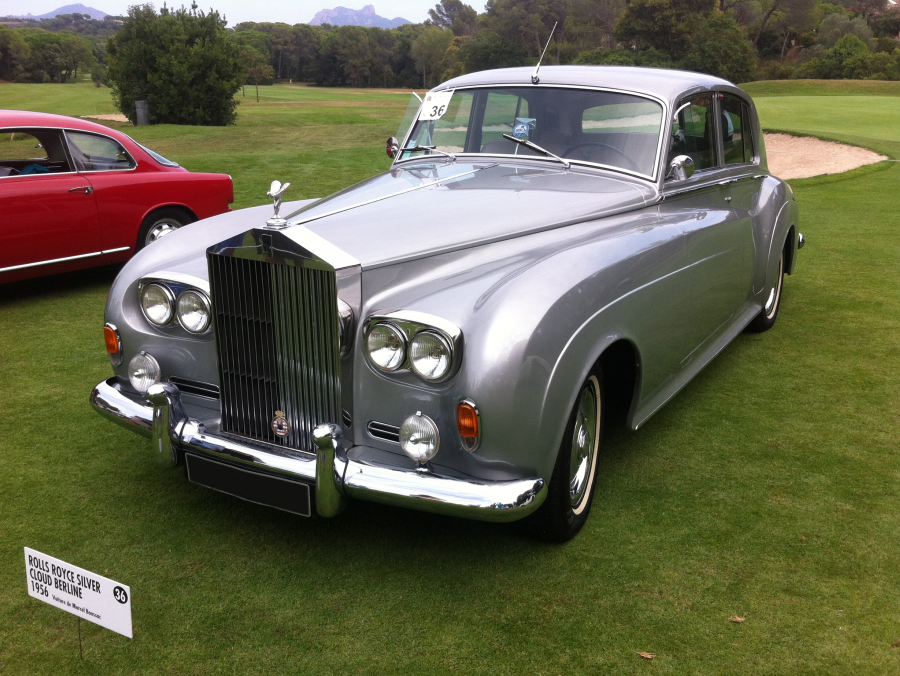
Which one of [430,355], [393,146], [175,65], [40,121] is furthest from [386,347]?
[175,65]

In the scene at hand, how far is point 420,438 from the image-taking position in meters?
2.51

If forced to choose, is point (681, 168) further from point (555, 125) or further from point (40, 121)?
point (40, 121)

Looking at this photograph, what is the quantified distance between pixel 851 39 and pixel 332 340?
57.2 m

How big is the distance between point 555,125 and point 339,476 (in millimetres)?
2318

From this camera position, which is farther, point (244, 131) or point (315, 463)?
point (244, 131)

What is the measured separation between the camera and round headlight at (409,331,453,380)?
8.08ft

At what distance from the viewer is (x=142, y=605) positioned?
2.65 m

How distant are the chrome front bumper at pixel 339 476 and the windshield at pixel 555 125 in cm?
201

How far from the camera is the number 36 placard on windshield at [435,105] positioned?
445 cm

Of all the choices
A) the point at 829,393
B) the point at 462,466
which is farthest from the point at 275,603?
the point at 829,393

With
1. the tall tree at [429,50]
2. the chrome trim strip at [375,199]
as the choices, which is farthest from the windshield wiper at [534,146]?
the tall tree at [429,50]

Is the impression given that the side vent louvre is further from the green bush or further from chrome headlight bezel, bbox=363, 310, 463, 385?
the green bush

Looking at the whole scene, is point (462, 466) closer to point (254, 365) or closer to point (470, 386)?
point (470, 386)

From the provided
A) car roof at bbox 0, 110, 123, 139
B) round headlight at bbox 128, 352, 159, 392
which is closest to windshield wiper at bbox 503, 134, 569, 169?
round headlight at bbox 128, 352, 159, 392
